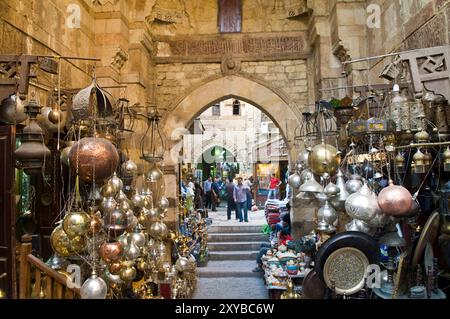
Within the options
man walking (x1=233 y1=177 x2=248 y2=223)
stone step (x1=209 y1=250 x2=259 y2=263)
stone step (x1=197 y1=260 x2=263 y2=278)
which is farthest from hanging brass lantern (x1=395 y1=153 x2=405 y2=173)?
man walking (x1=233 y1=177 x2=248 y2=223)

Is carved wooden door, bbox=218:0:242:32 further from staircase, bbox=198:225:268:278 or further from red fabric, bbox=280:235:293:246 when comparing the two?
staircase, bbox=198:225:268:278

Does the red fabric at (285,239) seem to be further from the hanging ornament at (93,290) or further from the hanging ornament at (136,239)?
the hanging ornament at (93,290)

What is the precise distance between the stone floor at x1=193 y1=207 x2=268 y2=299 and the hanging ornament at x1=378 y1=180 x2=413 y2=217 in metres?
3.41

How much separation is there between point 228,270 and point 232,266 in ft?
1.06

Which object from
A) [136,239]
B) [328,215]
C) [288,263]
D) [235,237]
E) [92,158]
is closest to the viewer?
[92,158]

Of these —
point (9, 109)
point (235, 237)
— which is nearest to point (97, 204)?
point (9, 109)

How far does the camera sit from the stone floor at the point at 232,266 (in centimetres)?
583

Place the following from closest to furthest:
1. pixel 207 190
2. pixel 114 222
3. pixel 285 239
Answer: pixel 114 222 → pixel 285 239 → pixel 207 190

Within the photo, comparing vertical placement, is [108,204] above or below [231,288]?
above

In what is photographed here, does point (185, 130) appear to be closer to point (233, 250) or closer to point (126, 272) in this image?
point (233, 250)

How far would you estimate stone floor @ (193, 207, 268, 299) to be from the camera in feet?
19.1

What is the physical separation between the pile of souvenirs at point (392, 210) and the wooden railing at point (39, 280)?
192cm

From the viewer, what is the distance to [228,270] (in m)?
6.89

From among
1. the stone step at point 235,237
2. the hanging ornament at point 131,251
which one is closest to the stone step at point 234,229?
the stone step at point 235,237
